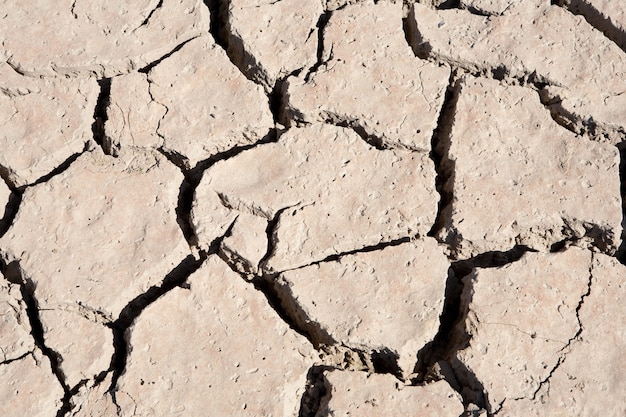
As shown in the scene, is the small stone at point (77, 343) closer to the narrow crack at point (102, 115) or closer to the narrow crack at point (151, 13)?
the narrow crack at point (102, 115)

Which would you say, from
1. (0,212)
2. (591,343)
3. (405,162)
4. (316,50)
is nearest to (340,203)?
(405,162)

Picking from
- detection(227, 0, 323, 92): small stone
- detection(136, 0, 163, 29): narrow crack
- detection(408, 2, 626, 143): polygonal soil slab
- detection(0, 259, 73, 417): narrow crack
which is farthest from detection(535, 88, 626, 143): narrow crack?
detection(0, 259, 73, 417): narrow crack

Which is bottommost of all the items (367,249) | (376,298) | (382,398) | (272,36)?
(382,398)

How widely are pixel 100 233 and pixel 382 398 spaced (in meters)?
0.86

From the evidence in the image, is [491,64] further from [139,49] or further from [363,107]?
[139,49]

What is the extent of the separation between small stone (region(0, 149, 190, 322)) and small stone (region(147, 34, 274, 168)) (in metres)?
0.10

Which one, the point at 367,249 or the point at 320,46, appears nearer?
the point at 367,249

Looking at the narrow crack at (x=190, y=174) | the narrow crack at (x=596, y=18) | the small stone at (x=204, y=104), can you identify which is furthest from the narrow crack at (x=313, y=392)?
the narrow crack at (x=596, y=18)

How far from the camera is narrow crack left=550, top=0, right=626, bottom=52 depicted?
2.40 m

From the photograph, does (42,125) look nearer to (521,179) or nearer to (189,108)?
(189,108)

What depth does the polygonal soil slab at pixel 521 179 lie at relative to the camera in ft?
6.57

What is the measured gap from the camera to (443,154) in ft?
6.95

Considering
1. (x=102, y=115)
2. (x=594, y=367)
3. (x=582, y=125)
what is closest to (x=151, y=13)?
(x=102, y=115)

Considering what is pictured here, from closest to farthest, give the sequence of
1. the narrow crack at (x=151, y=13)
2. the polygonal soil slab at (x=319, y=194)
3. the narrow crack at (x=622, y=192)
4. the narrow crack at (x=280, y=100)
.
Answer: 1. the polygonal soil slab at (x=319, y=194)
2. the narrow crack at (x=622, y=192)
3. the narrow crack at (x=280, y=100)
4. the narrow crack at (x=151, y=13)
